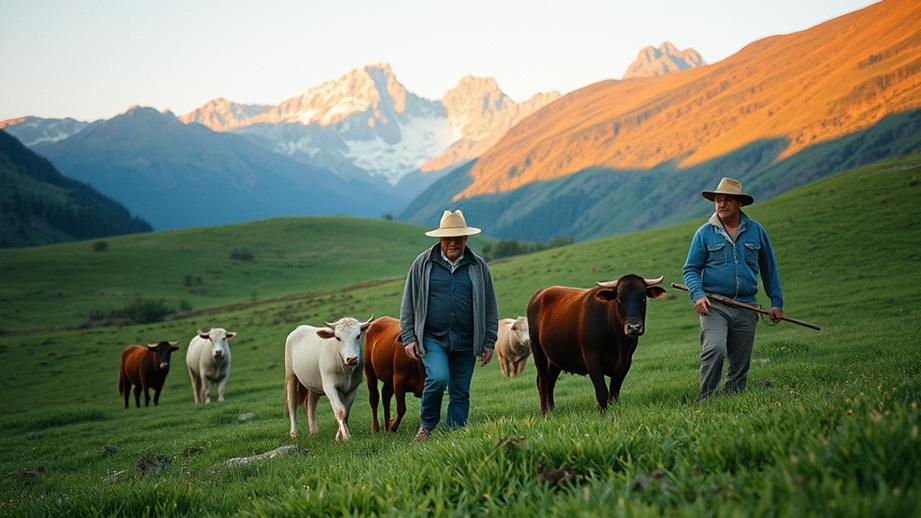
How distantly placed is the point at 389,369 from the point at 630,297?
14.5 feet

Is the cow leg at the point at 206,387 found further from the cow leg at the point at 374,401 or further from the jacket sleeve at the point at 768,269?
the jacket sleeve at the point at 768,269

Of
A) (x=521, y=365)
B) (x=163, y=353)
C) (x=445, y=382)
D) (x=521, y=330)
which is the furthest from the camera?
(x=163, y=353)

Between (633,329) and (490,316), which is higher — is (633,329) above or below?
below

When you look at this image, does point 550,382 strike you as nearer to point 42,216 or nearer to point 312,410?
point 312,410

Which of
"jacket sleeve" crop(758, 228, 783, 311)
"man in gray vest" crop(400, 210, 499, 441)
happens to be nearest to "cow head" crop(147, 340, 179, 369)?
"man in gray vest" crop(400, 210, 499, 441)

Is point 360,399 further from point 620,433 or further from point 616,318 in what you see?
point 620,433

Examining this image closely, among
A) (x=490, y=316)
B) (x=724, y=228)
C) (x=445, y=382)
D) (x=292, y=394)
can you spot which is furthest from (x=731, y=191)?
(x=292, y=394)

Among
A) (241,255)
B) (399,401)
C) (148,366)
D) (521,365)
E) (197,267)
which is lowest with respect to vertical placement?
(521,365)

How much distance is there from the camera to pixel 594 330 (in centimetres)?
901

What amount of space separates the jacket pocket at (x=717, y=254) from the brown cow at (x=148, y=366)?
2062 centimetres

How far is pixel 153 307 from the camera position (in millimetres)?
63219

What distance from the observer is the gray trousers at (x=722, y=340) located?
7.79 metres

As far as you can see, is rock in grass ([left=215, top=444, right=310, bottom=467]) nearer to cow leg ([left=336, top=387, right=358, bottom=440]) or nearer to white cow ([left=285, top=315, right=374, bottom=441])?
cow leg ([left=336, top=387, right=358, bottom=440])

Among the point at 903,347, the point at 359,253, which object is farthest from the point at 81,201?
the point at 903,347
